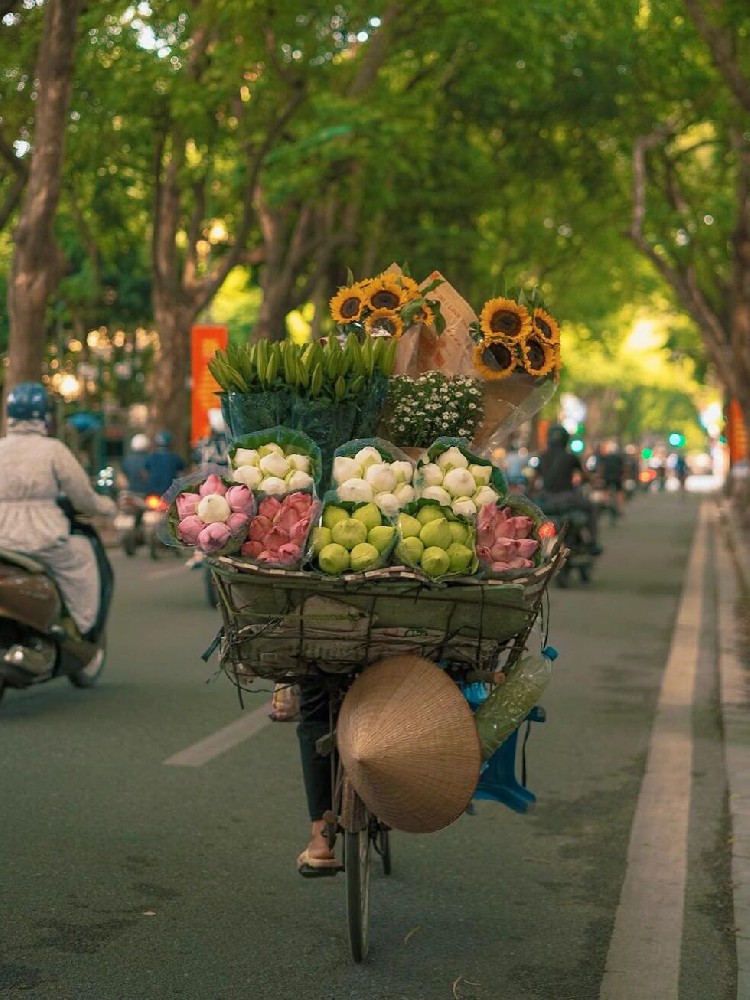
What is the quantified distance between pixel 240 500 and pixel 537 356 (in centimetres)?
121

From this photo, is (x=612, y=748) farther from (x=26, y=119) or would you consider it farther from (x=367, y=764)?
(x=26, y=119)

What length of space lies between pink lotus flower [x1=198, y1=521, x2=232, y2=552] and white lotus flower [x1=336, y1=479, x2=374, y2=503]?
12.5 inches

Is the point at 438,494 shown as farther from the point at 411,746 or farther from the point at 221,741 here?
the point at 221,741

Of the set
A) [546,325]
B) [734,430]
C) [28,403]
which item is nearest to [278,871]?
[546,325]

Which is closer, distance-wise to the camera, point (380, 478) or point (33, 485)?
point (380, 478)

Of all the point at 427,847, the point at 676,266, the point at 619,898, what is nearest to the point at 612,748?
the point at 427,847

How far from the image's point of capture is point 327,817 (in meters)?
5.32

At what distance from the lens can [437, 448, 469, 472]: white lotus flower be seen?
4984 millimetres

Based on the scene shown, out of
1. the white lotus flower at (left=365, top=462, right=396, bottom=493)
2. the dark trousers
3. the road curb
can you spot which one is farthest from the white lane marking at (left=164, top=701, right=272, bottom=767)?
the white lotus flower at (left=365, top=462, right=396, bottom=493)

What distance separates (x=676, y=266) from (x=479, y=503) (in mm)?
32021

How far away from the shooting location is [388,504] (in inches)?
190

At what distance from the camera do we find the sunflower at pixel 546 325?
5617mm

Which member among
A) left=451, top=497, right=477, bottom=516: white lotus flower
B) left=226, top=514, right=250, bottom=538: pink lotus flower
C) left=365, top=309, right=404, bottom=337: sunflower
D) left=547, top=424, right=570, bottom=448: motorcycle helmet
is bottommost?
left=547, top=424, right=570, bottom=448: motorcycle helmet

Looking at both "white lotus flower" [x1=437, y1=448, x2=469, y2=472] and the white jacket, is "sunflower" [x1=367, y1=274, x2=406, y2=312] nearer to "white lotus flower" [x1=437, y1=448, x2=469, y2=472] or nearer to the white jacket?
"white lotus flower" [x1=437, y1=448, x2=469, y2=472]
